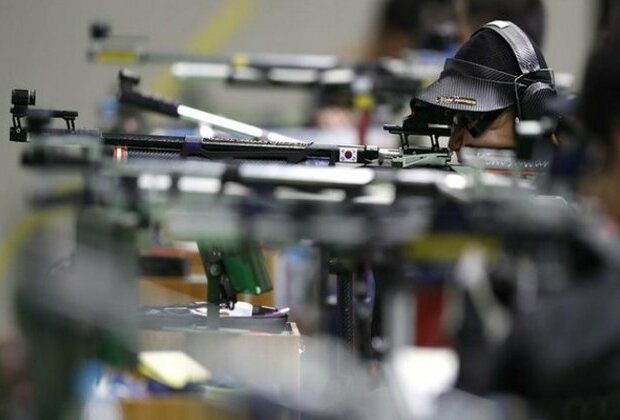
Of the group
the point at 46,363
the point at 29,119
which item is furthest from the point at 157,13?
the point at 46,363

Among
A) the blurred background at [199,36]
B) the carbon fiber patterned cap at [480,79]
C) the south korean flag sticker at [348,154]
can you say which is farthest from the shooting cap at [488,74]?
the blurred background at [199,36]

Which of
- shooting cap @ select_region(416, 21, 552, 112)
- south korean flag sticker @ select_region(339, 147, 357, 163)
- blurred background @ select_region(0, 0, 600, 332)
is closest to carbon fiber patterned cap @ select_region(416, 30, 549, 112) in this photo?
shooting cap @ select_region(416, 21, 552, 112)

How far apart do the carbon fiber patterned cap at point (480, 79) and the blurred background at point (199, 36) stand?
679cm

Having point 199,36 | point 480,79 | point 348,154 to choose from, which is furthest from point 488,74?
point 199,36

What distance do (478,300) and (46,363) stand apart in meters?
0.98

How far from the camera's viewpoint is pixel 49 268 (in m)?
3.57

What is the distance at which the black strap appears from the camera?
6.08 metres

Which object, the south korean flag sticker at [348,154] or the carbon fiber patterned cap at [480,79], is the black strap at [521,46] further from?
the south korean flag sticker at [348,154]

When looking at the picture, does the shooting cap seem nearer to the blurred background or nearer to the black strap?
the black strap

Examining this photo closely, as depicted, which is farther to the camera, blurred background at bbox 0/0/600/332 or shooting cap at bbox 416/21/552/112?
blurred background at bbox 0/0/600/332

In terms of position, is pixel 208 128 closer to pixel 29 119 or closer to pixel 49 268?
pixel 29 119

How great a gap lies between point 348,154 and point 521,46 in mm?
798

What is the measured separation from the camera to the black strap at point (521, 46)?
6078 millimetres

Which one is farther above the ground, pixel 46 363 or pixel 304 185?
pixel 304 185
